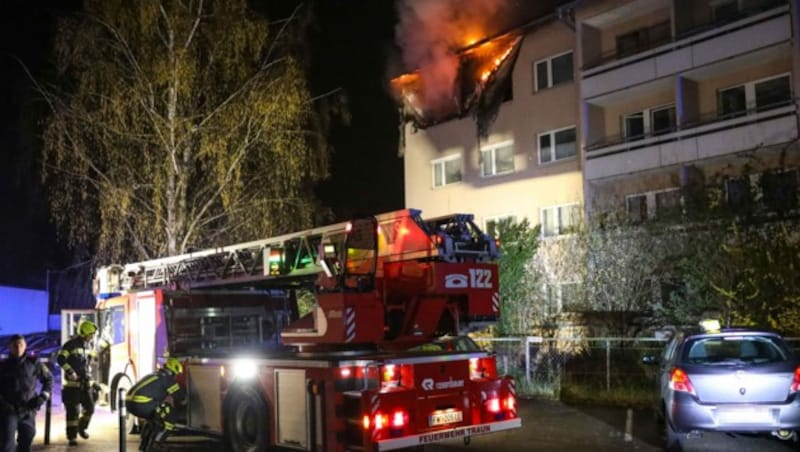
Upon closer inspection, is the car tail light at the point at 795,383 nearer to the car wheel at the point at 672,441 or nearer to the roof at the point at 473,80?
the car wheel at the point at 672,441

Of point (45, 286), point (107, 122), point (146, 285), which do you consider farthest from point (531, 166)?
point (45, 286)

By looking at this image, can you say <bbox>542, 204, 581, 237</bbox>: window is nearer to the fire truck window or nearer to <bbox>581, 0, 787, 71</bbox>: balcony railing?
<bbox>581, 0, 787, 71</bbox>: balcony railing

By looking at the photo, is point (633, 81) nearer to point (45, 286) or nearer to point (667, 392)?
point (667, 392)

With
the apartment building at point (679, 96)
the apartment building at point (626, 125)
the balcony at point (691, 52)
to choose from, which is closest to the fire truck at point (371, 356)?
the apartment building at point (626, 125)

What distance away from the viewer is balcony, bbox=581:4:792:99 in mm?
20312

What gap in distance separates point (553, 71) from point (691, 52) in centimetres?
528

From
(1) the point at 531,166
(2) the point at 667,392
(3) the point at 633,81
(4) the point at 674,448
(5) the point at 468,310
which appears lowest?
(4) the point at 674,448

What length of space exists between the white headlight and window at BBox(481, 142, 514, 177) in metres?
18.6

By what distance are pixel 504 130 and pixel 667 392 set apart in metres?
18.4

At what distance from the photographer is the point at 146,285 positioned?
47.1 ft

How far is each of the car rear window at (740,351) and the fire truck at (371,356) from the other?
2240 millimetres

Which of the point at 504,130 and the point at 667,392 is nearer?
the point at 667,392

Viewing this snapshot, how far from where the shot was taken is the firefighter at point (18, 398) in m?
8.98

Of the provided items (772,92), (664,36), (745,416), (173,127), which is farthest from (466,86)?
(745,416)
